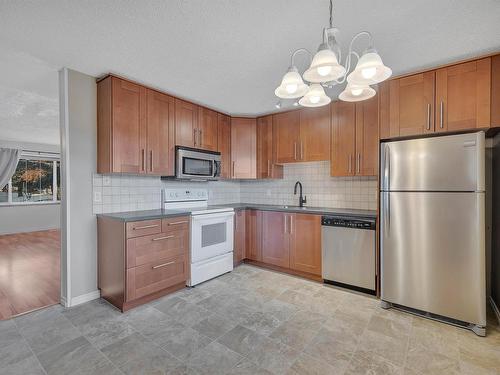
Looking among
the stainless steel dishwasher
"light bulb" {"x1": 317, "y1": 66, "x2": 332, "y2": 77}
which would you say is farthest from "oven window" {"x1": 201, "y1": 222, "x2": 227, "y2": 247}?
"light bulb" {"x1": 317, "y1": 66, "x2": 332, "y2": 77}

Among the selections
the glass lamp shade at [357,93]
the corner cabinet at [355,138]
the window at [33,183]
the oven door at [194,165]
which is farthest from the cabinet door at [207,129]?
the window at [33,183]

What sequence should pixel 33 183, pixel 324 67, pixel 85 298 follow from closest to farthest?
pixel 324 67, pixel 85 298, pixel 33 183

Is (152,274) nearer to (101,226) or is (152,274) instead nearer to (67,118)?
(101,226)

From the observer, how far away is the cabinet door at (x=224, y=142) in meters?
3.83

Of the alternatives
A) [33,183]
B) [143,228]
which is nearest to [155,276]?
[143,228]

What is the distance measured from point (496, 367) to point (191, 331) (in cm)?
218

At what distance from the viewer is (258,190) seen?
4.41m

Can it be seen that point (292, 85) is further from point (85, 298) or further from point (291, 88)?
point (85, 298)

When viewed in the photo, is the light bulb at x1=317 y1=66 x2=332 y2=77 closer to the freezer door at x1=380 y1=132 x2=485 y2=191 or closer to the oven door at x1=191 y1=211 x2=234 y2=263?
the freezer door at x1=380 y1=132 x2=485 y2=191

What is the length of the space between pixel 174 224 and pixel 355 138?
2.38m

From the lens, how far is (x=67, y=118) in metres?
2.47

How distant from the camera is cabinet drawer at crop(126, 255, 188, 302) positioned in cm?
242

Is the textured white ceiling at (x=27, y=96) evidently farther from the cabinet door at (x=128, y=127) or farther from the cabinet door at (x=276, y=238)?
the cabinet door at (x=276, y=238)

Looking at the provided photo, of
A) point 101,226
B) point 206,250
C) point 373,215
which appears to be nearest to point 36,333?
point 101,226
